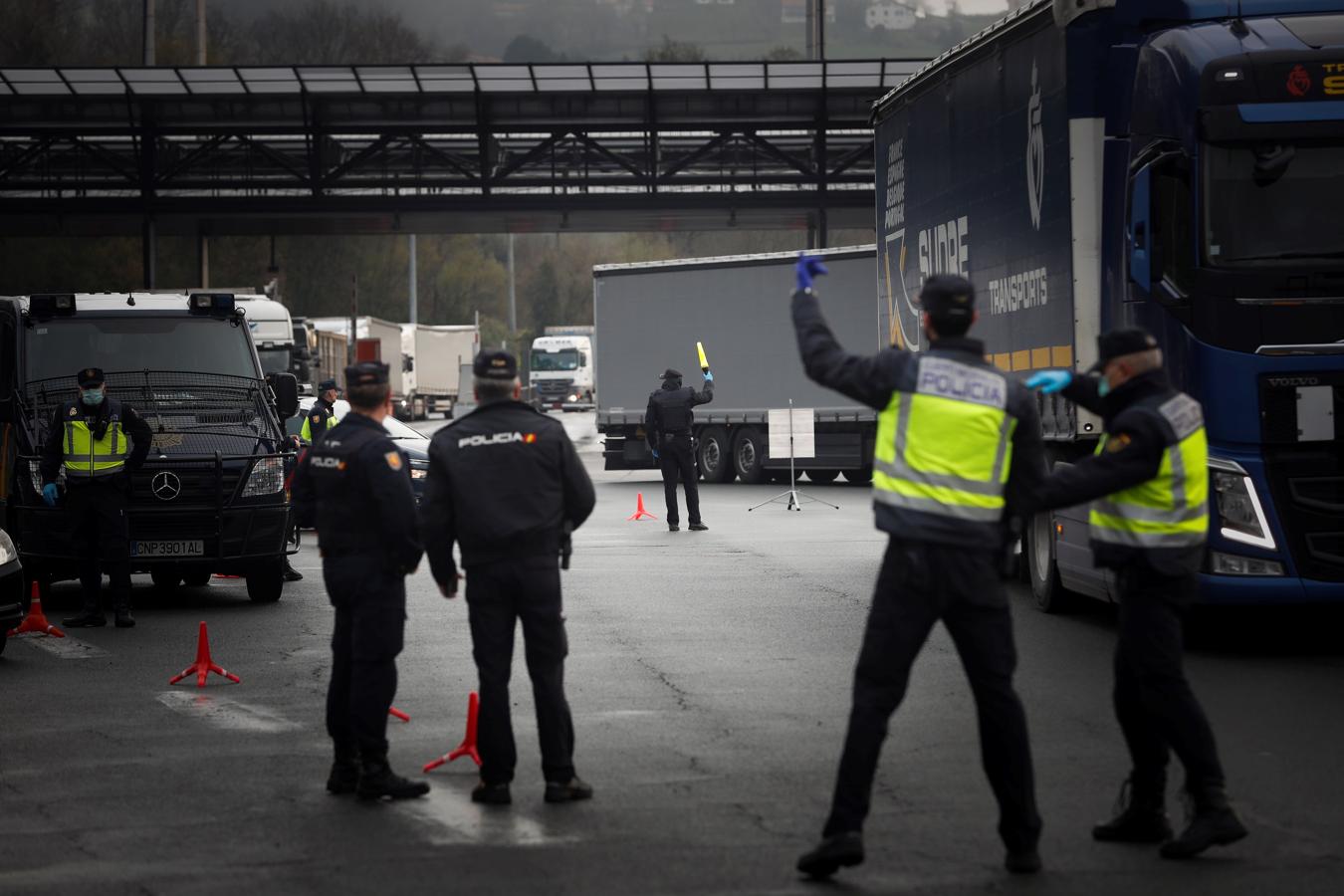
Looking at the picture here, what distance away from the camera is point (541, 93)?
1572 inches

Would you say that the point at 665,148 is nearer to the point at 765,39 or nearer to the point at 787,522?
the point at 787,522

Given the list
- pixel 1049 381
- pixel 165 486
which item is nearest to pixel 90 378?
pixel 165 486

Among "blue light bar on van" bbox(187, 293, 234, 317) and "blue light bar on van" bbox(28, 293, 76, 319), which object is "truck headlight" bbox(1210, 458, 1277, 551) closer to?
"blue light bar on van" bbox(187, 293, 234, 317)

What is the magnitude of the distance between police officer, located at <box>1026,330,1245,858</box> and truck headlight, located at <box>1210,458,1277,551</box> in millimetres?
4272

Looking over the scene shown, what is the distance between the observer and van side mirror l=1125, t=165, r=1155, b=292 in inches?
460

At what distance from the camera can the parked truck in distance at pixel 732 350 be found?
32.5 meters

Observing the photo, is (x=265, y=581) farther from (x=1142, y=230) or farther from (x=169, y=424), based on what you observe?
(x=1142, y=230)

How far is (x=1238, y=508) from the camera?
1146cm

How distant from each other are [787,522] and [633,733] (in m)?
15.3

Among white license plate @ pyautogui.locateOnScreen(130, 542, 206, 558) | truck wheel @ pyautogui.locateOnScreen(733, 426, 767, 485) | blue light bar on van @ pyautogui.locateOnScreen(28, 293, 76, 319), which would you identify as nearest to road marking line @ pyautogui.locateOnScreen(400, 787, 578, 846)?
white license plate @ pyautogui.locateOnScreen(130, 542, 206, 558)

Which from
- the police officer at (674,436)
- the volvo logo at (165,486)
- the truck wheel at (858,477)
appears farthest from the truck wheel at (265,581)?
the truck wheel at (858,477)

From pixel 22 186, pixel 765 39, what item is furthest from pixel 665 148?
pixel 765 39

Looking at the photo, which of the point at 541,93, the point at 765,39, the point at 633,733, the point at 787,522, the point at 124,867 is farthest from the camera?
the point at 765,39

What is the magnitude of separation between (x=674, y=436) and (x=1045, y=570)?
9.99 metres
